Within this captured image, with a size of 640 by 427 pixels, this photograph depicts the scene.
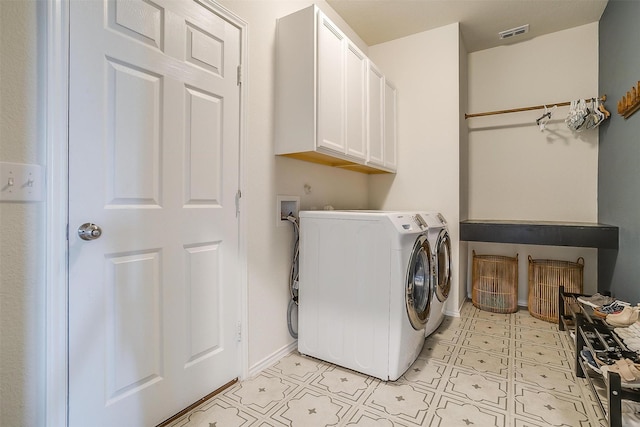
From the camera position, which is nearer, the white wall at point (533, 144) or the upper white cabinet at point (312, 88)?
the upper white cabinet at point (312, 88)

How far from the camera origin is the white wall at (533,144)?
295cm

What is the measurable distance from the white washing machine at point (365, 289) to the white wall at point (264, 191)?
148 mm

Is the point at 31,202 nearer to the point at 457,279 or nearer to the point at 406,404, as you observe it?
the point at 406,404

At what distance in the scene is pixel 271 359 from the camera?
1.99 m

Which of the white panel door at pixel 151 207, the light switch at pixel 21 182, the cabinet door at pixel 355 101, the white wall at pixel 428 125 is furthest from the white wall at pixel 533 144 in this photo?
the light switch at pixel 21 182

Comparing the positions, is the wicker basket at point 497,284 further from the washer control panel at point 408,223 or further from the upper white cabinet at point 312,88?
the upper white cabinet at point 312,88

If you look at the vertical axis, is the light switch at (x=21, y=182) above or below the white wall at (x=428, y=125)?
below

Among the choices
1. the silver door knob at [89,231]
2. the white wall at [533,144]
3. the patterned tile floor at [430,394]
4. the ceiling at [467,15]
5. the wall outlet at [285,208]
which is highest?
the ceiling at [467,15]

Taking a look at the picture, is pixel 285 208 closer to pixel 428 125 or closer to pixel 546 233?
pixel 428 125

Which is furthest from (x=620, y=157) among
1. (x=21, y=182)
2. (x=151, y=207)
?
(x=21, y=182)

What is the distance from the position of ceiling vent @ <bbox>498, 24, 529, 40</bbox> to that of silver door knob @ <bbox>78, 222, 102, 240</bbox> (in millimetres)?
3646

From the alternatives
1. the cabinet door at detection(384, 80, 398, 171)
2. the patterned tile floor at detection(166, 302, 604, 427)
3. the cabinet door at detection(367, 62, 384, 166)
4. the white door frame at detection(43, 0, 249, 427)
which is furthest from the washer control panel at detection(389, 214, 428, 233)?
the white door frame at detection(43, 0, 249, 427)

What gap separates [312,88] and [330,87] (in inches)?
8.0

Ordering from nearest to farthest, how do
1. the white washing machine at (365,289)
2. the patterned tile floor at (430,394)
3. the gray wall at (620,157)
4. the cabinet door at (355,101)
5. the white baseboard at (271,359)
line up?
the patterned tile floor at (430,394) < the white washing machine at (365,289) < the white baseboard at (271,359) < the gray wall at (620,157) < the cabinet door at (355,101)
